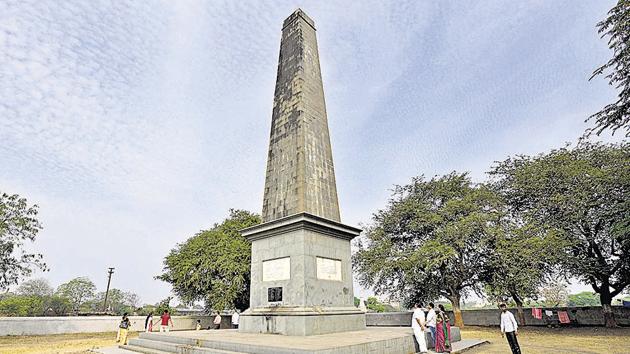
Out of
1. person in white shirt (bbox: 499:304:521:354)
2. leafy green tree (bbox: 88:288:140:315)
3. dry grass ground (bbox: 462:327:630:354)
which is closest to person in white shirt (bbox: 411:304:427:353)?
person in white shirt (bbox: 499:304:521:354)

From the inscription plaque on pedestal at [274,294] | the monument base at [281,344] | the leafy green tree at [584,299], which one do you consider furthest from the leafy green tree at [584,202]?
the leafy green tree at [584,299]

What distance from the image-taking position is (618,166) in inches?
750

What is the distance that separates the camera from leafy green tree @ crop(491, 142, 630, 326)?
62.4 feet

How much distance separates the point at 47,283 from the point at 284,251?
320 feet

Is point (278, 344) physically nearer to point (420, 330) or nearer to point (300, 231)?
point (300, 231)

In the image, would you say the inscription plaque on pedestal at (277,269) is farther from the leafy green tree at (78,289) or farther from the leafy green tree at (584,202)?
the leafy green tree at (78,289)

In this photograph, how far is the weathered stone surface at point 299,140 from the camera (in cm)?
1202

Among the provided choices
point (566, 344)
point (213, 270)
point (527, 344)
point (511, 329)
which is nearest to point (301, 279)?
point (511, 329)

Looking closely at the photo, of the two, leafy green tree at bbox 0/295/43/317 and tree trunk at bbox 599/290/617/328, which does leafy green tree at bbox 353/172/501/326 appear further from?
leafy green tree at bbox 0/295/43/317

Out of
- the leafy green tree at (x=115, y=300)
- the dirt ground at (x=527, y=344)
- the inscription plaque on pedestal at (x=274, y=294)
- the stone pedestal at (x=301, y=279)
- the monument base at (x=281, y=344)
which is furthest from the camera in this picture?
the leafy green tree at (x=115, y=300)

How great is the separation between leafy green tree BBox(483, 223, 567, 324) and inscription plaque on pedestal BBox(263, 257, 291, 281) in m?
14.6

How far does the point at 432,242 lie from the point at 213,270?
1465 cm

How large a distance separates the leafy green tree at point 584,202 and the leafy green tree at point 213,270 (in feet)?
60.7

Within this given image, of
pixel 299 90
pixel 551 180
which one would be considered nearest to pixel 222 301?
pixel 299 90
